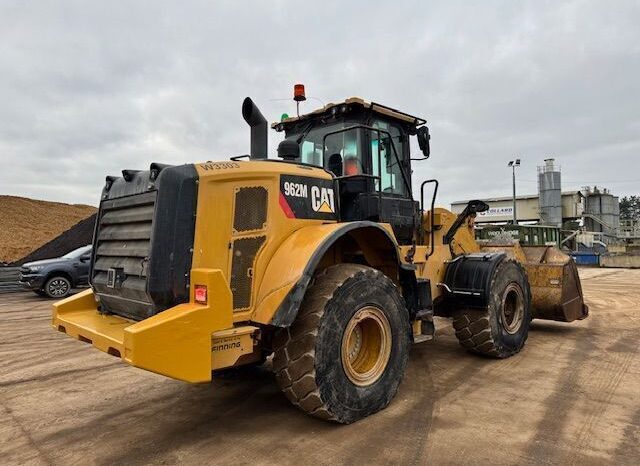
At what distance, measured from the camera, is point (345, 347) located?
12.5 feet

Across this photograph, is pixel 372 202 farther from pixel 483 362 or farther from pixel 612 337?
pixel 612 337

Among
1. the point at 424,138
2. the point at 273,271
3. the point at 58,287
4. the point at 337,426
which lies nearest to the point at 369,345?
the point at 337,426

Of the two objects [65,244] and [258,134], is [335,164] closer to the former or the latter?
[258,134]

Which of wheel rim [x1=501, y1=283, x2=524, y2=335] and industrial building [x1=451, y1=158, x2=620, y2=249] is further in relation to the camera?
industrial building [x1=451, y1=158, x2=620, y2=249]

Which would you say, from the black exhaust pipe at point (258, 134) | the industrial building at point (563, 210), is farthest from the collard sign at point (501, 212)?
the black exhaust pipe at point (258, 134)

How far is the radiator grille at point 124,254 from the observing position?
3701 millimetres

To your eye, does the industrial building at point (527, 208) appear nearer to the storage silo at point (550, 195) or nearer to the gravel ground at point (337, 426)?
the storage silo at point (550, 195)

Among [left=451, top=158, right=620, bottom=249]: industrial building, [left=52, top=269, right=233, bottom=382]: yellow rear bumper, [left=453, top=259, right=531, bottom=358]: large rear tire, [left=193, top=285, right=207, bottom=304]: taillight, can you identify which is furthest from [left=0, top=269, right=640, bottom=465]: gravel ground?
[left=451, top=158, right=620, bottom=249]: industrial building

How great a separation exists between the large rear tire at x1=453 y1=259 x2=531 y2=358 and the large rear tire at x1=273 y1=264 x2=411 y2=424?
1606 millimetres

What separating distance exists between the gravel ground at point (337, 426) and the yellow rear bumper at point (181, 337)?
2.26 ft

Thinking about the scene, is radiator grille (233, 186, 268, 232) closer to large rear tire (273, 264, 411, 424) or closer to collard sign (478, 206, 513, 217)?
large rear tire (273, 264, 411, 424)

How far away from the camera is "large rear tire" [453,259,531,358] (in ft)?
18.4

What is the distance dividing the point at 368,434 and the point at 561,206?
40.4 m

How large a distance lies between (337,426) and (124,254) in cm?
220
